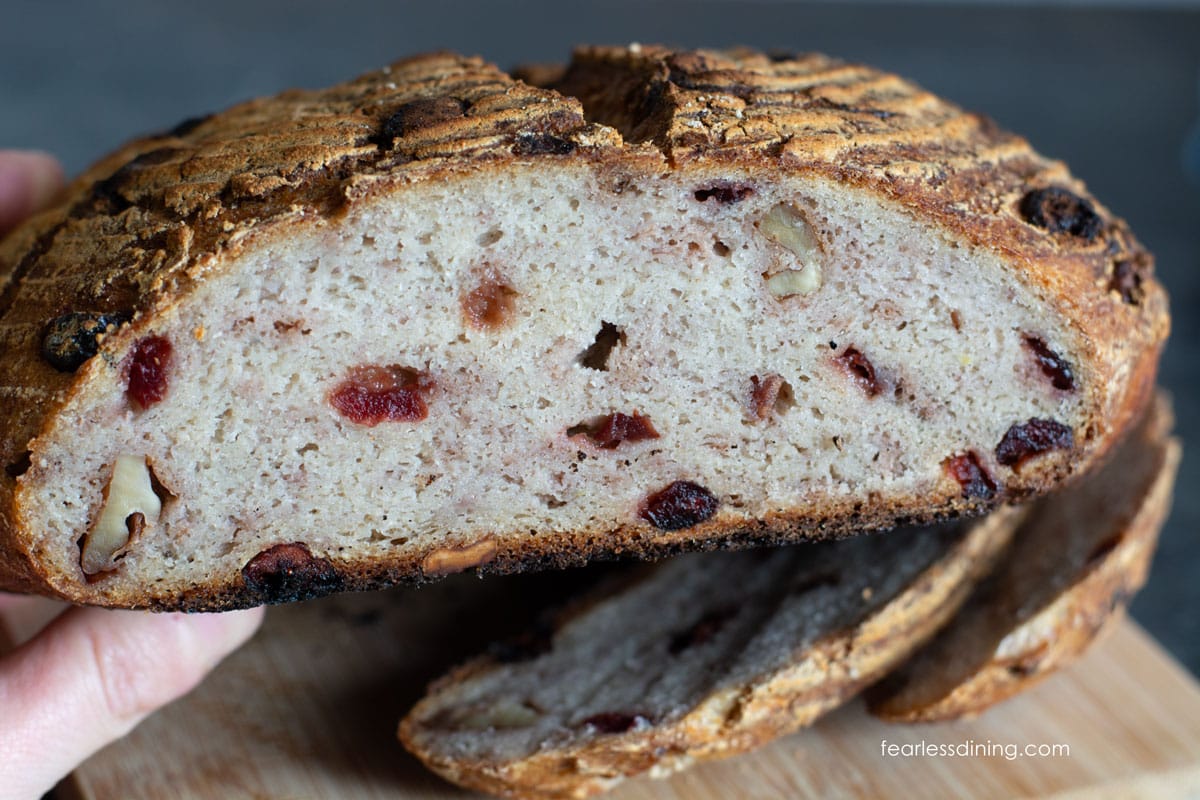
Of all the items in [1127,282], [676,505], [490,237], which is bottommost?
[676,505]

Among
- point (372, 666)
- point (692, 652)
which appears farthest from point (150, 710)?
point (692, 652)

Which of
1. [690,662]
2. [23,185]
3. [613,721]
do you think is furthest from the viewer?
[23,185]

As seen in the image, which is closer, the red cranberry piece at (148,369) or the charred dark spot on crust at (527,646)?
the red cranberry piece at (148,369)

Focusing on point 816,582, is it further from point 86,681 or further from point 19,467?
point 19,467

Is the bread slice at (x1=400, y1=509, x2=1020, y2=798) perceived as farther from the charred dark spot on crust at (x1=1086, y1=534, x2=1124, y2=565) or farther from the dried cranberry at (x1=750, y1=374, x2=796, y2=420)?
the dried cranberry at (x1=750, y1=374, x2=796, y2=420)

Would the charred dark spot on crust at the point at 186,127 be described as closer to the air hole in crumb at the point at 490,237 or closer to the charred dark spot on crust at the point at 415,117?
the charred dark spot on crust at the point at 415,117

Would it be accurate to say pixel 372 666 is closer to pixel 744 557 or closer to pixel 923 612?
pixel 744 557

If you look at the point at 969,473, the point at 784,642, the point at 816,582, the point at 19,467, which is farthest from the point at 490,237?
the point at 816,582

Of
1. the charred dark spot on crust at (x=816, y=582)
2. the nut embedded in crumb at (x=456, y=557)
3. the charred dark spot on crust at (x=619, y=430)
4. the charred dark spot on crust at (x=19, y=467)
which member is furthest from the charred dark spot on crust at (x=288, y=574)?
the charred dark spot on crust at (x=816, y=582)
